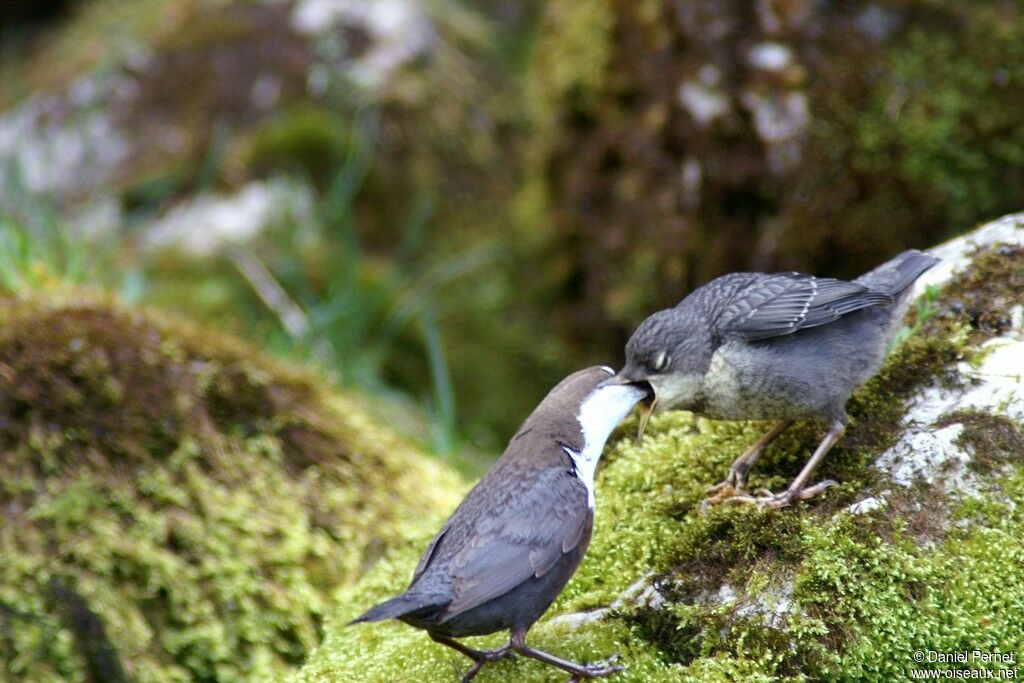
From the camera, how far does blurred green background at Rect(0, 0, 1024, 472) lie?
5414 millimetres

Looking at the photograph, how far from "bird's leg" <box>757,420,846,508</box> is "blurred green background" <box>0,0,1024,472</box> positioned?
2.44 m

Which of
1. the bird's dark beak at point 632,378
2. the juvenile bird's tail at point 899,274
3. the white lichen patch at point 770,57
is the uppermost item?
the bird's dark beak at point 632,378

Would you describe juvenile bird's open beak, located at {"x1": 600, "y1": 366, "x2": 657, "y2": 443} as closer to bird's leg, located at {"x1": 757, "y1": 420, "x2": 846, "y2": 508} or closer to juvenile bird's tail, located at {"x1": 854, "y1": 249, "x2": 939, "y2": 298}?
bird's leg, located at {"x1": 757, "y1": 420, "x2": 846, "y2": 508}

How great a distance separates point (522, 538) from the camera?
2945 mm

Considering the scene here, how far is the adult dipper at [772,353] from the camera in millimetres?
3199

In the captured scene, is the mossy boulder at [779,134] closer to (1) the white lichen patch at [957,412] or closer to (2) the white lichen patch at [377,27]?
(2) the white lichen patch at [377,27]

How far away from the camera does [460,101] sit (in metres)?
7.86

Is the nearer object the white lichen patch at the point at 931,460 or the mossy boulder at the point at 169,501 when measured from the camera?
the white lichen patch at the point at 931,460

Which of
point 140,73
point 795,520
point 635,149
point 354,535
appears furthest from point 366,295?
point 795,520

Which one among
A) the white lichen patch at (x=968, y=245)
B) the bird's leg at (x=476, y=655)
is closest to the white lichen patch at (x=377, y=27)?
the white lichen patch at (x=968, y=245)

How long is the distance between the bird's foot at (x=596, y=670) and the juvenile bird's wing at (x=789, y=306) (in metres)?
1.14

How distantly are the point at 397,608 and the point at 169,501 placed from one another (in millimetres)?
1924

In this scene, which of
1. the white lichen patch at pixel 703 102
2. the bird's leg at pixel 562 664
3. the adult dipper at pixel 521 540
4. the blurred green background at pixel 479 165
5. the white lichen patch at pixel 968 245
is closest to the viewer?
the adult dipper at pixel 521 540

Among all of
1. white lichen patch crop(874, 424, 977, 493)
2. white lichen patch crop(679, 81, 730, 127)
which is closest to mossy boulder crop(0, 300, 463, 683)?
white lichen patch crop(874, 424, 977, 493)
